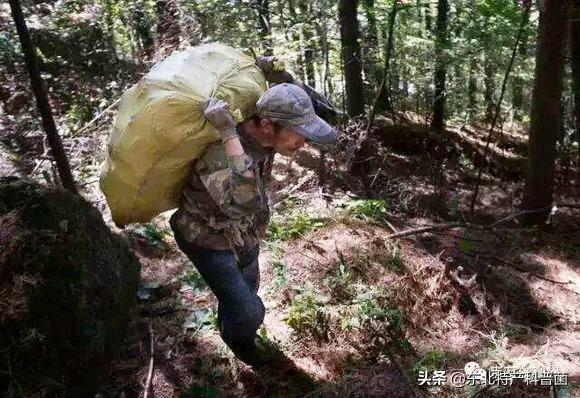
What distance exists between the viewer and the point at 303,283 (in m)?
4.83

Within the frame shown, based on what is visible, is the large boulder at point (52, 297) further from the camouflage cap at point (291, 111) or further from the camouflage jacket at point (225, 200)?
the camouflage cap at point (291, 111)

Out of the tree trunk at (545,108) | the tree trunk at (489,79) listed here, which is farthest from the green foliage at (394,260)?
the tree trunk at (489,79)

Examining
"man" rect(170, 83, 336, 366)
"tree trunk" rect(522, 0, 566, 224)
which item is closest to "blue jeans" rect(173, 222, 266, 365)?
"man" rect(170, 83, 336, 366)

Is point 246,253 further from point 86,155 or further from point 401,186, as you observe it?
point 401,186

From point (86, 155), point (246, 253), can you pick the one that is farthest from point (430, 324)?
point (86, 155)

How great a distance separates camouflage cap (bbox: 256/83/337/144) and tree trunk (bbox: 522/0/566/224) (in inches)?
228

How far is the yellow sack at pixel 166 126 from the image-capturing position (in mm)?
2717

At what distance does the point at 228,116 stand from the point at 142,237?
3308 millimetres

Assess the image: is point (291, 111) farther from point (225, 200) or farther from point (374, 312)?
point (374, 312)

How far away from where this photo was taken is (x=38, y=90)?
465 cm

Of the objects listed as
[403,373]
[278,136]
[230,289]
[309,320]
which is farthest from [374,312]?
[278,136]

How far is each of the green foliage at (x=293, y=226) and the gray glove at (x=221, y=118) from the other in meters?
3.15

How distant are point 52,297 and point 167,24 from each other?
32.6 feet

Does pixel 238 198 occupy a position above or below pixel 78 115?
above
